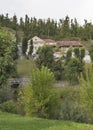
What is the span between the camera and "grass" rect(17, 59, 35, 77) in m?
79.8

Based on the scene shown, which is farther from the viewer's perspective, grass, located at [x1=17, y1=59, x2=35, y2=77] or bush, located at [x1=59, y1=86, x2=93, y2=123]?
grass, located at [x1=17, y1=59, x2=35, y2=77]

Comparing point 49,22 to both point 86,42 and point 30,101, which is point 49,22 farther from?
point 30,101

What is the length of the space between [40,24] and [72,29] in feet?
34.9

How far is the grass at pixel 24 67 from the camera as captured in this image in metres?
79.8

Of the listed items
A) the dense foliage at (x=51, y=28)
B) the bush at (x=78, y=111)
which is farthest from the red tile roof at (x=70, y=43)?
the bush at (x=78, y=111)

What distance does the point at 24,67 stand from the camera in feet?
279

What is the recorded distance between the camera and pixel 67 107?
3328 cm

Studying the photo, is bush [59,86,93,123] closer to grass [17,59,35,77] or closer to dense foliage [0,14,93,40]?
grass [17,59,35,77]

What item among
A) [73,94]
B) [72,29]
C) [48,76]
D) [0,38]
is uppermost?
[72,29]

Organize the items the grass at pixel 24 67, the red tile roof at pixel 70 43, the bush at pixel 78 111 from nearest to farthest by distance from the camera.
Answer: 1. the bush at pixel 78 111
2. the grass at pixel 24 67
3. the red tile roof at pixel 70 43

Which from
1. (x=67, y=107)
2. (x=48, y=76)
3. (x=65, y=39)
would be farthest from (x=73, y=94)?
(x=65, y=39)

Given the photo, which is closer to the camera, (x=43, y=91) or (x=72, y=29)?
(x=43, y=91)

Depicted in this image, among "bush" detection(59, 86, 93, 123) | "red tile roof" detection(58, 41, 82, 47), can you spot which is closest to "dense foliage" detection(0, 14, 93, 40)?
"red tile roof" detection(58, 41, 82, 47)

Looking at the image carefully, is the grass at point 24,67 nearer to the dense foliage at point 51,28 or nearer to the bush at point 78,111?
the dense foliage at point 51,28
